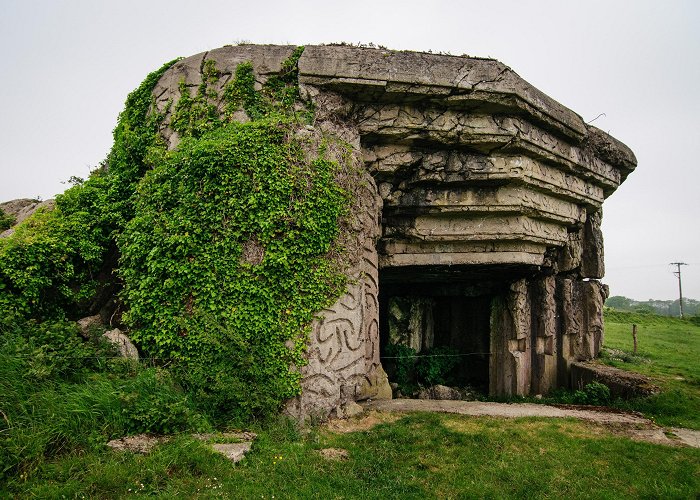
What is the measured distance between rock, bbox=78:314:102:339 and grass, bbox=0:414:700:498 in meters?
2.12

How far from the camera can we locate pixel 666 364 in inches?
384

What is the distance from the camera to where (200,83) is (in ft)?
21.0

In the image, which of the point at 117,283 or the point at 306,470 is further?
the point at 117,283

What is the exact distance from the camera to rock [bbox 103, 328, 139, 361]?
5301mm

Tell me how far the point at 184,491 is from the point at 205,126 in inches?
175

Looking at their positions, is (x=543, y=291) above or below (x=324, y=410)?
above

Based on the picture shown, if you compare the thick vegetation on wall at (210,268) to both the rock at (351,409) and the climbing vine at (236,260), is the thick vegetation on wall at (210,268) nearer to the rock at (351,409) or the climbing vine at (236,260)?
the climbing vine at (236,260)

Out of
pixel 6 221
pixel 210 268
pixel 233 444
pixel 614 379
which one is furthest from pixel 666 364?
pixel 6 221

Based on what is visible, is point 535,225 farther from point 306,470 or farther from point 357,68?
point 306,470

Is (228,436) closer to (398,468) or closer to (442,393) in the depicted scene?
(398,468)

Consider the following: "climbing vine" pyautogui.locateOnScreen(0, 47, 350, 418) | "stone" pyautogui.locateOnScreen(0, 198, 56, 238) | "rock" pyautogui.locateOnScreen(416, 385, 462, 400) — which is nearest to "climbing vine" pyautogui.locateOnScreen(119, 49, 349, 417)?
"climbing vine" pyautogui.locateOnScreen(0, 47, 350, 418)

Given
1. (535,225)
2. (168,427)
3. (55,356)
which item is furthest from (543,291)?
(55,356)

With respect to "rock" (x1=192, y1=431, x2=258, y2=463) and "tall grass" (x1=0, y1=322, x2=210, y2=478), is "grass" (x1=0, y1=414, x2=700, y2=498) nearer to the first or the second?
"rock" (x1=192, y1=431, x2=258, y2=463)

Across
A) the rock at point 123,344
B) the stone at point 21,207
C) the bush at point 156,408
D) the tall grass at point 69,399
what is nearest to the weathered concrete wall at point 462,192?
the bush at point 156,408
